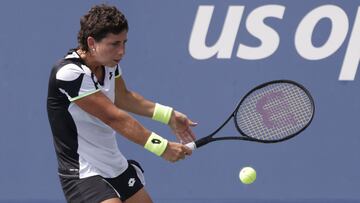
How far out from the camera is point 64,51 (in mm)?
6418

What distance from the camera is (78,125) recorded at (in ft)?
13.0

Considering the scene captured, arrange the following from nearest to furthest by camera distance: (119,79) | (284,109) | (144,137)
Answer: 1. (144,137)
2. (119,79)
3. (284,109)

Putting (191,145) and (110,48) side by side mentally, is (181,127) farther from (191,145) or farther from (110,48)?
(110,48)

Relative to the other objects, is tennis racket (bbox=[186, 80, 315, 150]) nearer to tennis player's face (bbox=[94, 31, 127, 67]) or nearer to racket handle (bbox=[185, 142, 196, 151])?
racket handle (bbox=[185, 142, 196, 151])

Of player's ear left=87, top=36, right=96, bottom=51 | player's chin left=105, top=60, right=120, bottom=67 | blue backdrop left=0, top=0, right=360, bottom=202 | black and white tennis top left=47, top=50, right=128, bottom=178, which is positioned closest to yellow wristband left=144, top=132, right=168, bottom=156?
black and white tennis top left=47, top=50, right=128, bottom=178

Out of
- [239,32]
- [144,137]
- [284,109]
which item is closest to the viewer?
[144,137]

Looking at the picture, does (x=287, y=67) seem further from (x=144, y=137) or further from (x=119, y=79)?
(x=144, y=137)

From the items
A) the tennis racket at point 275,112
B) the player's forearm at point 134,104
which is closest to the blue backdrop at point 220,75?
the tennis racket at point 275,112

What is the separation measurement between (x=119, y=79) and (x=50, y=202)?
2.30 metres

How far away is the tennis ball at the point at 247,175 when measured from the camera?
5.75 metres

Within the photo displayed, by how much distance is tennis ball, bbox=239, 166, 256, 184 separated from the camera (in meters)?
5.75

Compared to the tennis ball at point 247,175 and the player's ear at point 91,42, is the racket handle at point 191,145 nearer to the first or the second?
the player's ear at point 91,42

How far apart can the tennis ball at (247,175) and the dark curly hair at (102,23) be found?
210 centimetres

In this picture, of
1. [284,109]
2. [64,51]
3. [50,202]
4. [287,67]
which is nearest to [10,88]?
[64,51]
